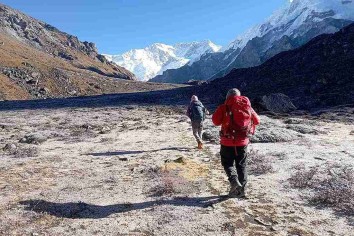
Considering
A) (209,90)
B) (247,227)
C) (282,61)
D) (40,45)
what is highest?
(40,45)

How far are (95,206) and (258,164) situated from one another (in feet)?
20.2

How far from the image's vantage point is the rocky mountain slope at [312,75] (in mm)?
40634

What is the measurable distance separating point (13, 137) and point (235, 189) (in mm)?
16472

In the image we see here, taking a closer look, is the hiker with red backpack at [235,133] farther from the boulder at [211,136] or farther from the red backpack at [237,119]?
the boulder at [211,136]

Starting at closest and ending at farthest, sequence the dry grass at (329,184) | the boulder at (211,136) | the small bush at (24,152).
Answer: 1. the dry grass at (329,184)
2. the small bush at (24,152)
3. the boulder at (211,136)

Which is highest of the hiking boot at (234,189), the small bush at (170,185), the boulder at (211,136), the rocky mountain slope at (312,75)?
the rocky mountain slope at (312,75)

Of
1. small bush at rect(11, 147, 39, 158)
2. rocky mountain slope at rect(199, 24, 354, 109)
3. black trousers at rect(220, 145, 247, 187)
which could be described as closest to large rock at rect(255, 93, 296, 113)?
rocky mountain slope at rect(199, 24, 354, 109)

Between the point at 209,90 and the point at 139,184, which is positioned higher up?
the point at 209,90

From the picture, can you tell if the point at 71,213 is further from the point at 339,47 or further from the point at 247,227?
the point at 339,47

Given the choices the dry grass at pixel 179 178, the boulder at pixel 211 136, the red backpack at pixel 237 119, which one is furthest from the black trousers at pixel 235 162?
the boulder at pixel 211 136

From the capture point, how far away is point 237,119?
1021cm

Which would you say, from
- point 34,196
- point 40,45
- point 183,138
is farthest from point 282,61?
point 40,45

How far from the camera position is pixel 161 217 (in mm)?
9227

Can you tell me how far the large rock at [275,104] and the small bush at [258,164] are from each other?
65.1 feet
